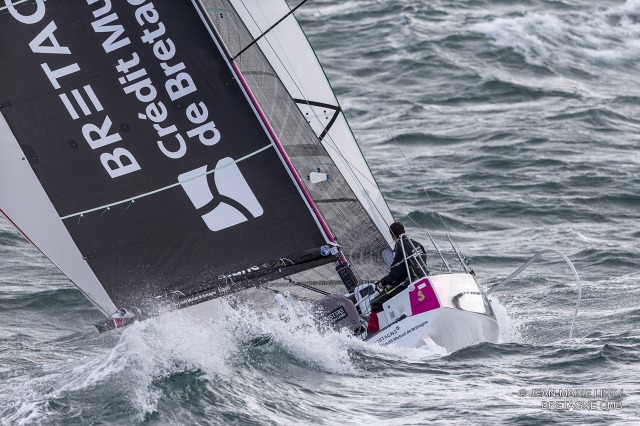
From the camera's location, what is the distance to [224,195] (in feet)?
33.7

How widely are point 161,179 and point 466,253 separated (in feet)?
17.3

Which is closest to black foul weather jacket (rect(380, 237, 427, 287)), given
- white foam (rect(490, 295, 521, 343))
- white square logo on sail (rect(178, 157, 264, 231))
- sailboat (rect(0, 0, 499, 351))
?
sailboat (rect(0, 0, 499, 351))

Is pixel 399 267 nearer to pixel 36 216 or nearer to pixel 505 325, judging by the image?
pixel 505 325

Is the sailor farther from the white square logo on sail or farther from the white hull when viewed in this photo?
the white square logo on sail

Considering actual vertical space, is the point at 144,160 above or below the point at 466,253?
above

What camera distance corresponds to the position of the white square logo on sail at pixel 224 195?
10219mm

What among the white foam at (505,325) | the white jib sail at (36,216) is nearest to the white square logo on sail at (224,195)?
the white jib sail at (36,216)

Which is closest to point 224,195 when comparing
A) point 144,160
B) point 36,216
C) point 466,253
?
point 144,160

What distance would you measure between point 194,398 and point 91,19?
3.40 m

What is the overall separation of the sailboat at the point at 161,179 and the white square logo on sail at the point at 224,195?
0.01 meters

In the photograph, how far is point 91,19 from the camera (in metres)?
9.98

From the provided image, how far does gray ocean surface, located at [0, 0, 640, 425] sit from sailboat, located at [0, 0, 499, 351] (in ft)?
1.39

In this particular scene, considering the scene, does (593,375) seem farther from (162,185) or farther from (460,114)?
(460,114)

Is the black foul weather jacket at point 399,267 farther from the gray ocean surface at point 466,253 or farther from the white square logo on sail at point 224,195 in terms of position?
the white square logo on sail at point 224,195
